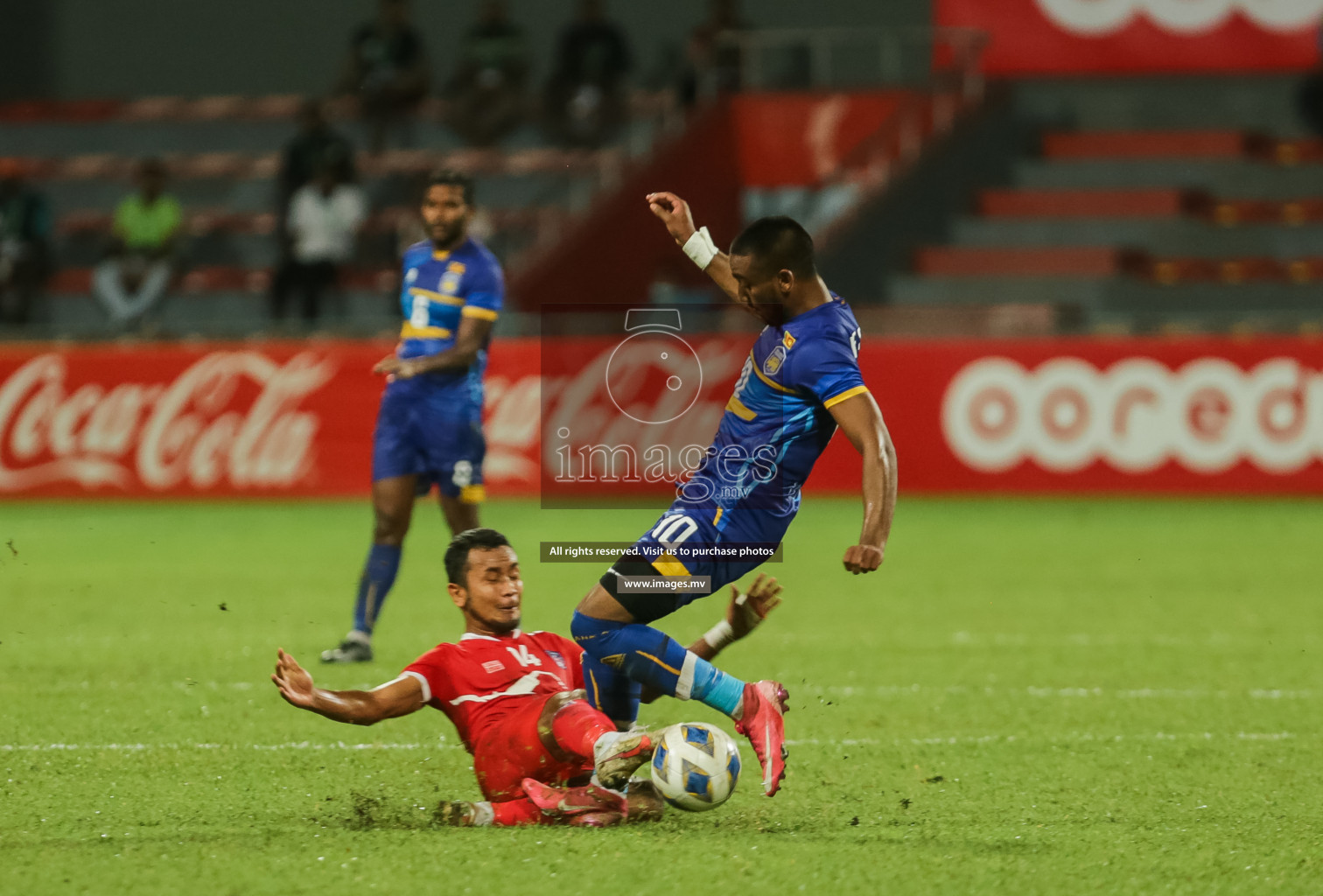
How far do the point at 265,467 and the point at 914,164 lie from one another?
8.08 metres

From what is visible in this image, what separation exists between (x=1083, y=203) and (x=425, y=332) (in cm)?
1339

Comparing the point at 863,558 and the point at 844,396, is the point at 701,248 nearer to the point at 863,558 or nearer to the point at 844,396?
the point at 844,396

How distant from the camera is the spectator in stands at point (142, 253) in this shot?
1886cm

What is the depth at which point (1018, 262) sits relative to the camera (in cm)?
1995

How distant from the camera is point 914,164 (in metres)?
20.2

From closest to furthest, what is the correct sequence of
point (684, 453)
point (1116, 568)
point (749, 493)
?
point (749, 493) < point (1116, 568) < point (684, 453)

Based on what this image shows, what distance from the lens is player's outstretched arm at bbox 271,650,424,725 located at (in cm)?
505

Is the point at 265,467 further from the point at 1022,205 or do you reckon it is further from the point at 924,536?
the point at 1022,205

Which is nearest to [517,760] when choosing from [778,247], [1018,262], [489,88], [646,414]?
[778,247]

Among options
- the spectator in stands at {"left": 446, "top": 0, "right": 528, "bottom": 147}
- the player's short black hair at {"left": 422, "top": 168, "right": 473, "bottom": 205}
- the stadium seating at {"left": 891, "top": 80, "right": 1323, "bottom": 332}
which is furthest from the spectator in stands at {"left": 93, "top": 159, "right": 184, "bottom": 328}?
the player's short black hair at {"left": 422, "top": 168, "right": 473, "bottom": 205}

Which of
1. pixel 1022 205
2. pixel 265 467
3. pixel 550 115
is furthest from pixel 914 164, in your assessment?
pixel 265 467

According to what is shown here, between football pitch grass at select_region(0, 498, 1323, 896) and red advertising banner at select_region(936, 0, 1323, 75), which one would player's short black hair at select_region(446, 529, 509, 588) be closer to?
football pitch grass at select_region(0, 498, 1323, 896)

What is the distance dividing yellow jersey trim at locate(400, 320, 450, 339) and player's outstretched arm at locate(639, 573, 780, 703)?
303 centimetres

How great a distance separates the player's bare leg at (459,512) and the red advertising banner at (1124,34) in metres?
13.7
